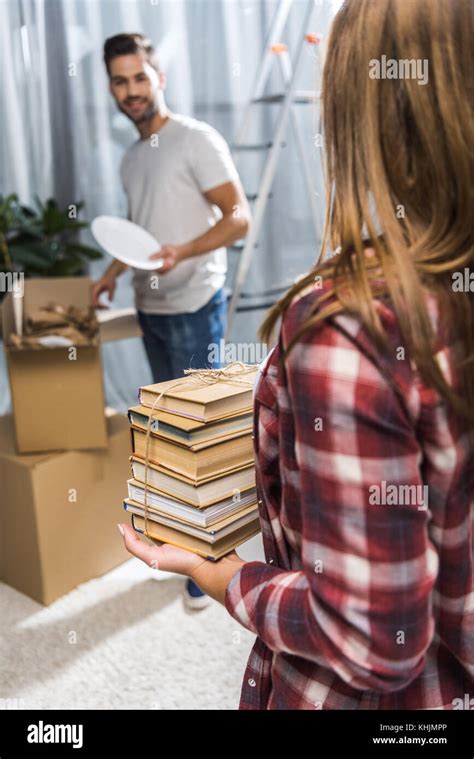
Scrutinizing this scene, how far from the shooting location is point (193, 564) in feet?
2.03

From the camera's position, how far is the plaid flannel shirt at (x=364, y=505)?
412 mm

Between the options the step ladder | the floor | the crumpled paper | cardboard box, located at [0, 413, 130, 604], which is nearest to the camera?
the floor

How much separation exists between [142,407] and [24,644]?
3.78 feet

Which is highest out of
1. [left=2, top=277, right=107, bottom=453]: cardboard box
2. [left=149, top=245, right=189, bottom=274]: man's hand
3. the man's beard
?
the man's beard

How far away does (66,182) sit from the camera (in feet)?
8.61

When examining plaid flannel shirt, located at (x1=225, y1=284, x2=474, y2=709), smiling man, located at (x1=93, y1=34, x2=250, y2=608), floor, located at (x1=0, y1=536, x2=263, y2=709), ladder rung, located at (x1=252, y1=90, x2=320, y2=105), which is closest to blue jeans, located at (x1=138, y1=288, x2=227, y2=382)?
smiling man, located at (x1=93, y1=34, x2=250, y2=608)

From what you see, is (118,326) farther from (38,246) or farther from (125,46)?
(125,46)

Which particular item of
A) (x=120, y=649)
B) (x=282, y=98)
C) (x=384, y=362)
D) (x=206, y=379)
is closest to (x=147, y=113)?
(x=282, y=98)

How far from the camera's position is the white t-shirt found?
1642 mm

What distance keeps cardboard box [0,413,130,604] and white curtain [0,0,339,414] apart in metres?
1.06

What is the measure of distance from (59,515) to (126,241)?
73 centimetres

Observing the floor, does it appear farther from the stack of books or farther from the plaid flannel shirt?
the plaid flannel shirt

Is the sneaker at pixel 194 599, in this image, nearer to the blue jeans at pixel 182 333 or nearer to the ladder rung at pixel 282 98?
the blue jeans at pixel 182 333

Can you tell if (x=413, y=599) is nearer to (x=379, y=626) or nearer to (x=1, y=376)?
(x=379, y=626)
